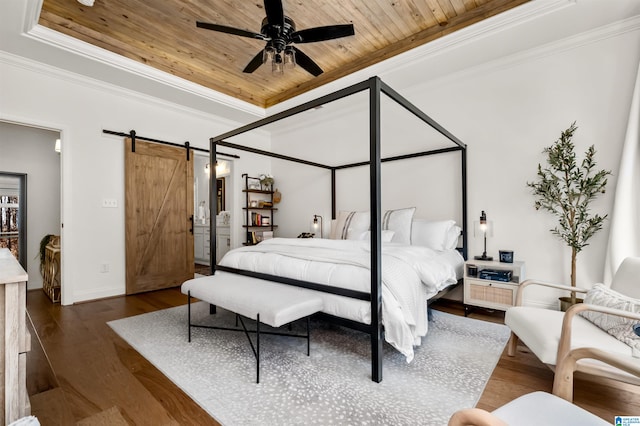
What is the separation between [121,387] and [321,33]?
2888 millimetres

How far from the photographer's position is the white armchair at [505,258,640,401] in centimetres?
142

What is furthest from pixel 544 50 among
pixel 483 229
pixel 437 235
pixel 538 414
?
pixel 538 414

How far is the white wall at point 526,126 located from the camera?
2.86 meters

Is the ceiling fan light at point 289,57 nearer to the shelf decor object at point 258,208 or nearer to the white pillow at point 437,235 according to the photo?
the white pillow at point 437,235

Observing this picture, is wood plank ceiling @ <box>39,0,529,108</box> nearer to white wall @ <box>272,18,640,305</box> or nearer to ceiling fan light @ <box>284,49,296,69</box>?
white wall @ <box>272,18,640,305</box>

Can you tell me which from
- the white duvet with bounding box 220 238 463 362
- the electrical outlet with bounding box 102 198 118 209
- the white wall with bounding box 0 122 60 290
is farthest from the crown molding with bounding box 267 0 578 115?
the white wall with bounding box 0 122 60 290

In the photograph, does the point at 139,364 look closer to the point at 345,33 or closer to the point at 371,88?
the point at 371,88

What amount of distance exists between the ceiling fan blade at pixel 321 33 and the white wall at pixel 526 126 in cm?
156

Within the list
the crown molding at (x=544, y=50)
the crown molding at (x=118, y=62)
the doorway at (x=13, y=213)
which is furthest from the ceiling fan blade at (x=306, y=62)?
the doorway at (x=13, y=213)

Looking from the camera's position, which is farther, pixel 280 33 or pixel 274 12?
pixel 280 33

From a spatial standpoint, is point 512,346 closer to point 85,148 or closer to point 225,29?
point 225,29

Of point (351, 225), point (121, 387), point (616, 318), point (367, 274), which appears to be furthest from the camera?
point (351, 225)

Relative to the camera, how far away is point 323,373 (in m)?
1.97

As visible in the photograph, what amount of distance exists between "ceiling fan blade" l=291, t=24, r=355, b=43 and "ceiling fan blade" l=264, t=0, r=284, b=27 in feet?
0.60
